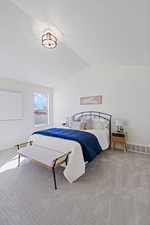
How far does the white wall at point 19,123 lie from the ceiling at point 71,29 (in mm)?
623

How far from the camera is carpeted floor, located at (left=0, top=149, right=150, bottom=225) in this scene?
55.1 inches

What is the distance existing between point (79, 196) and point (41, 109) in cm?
428

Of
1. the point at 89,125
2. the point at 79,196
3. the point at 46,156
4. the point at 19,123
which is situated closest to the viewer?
the point at 79,196

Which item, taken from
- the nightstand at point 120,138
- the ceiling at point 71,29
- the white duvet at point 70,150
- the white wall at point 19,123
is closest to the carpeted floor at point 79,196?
the white duvet at point 70,150

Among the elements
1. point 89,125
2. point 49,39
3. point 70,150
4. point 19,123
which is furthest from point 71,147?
point 19,123

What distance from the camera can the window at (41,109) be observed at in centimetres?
513

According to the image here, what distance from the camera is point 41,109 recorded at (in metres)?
5.41

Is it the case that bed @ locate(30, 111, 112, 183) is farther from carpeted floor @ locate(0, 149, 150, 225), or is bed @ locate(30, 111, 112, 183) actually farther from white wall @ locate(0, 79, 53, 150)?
white wall @ locate(0, 79, 53, 150)

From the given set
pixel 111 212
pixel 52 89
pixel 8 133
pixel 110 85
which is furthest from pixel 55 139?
pixel 52 89

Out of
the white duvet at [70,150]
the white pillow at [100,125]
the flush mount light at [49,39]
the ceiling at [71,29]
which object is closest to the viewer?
the ceiling at [71,29]

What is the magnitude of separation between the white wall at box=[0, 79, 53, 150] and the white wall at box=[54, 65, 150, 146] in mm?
1807

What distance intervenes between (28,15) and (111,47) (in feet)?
5.97

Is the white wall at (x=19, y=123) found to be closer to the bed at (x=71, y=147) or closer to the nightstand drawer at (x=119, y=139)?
the bed at (x=71, y=147)

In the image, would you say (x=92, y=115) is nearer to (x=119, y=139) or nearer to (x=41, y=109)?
(x=119, y=139)
